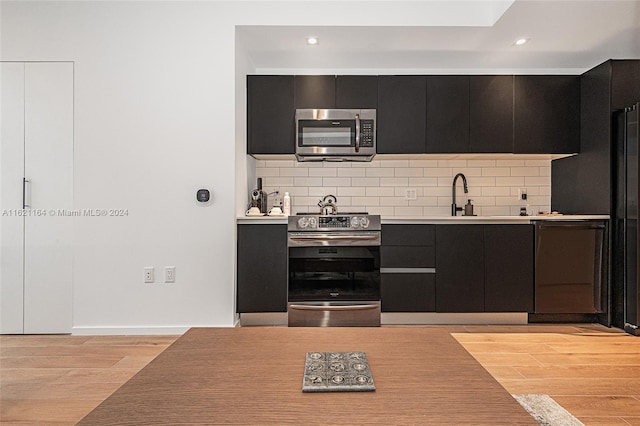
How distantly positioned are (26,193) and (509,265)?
389 centimetres

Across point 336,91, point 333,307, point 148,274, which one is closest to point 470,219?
point 333,307

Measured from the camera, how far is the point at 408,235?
150 inches

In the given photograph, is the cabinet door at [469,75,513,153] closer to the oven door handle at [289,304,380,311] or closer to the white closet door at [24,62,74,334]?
the oven door handle at [289,304,380,311]

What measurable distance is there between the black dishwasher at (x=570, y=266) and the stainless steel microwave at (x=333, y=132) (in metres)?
1.64

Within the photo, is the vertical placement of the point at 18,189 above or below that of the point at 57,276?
above

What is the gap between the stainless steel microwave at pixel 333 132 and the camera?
4078mm

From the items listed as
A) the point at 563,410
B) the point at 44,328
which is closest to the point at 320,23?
the point at 563,410

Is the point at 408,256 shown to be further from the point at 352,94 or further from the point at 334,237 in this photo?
the point at 352,94

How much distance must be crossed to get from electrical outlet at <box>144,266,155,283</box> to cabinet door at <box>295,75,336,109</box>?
1.87 meters

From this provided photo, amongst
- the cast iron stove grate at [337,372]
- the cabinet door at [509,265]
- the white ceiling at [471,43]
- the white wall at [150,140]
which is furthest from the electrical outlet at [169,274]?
the cabinet door at [509,265]

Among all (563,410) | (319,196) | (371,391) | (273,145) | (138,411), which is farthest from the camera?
(319,196)

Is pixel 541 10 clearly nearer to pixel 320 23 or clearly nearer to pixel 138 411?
pixel 320 23

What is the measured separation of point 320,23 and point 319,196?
5.35 ft

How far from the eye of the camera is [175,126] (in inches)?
140
